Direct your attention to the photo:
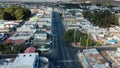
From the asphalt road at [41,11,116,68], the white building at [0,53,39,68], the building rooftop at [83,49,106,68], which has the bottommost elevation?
the asphalt road at [41,11,116,68]

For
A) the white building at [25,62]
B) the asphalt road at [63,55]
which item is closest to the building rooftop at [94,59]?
the asphalt road at [63,55]

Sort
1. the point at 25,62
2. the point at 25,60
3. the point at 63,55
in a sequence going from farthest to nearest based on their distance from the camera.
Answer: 1. the point at 63,55
2. the point at 25,60
3. the point at 25,62

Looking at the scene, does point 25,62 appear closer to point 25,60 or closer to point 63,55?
point 25,60

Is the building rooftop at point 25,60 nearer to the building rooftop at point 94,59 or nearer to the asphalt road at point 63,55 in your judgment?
the asphalt road at point 63,55

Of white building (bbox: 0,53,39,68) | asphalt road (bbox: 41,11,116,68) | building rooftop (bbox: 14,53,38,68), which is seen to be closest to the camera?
white building (bbox: 0,53,39,68)

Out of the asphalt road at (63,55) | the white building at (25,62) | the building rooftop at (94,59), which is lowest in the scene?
the asphalt road at (63,55)

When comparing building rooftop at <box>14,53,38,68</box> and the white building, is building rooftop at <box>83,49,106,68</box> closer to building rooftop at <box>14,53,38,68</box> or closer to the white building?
the white building

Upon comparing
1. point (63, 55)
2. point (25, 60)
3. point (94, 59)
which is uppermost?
point (25, 60)

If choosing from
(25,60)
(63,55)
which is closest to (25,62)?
(25,60)

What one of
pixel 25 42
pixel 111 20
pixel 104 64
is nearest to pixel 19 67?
pixel 104 64

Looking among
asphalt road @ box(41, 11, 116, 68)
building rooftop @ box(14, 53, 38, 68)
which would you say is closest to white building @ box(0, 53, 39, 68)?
building rooftop @ box(14, 53, 38, 68)

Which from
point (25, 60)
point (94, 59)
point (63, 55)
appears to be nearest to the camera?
point (25, 60)
